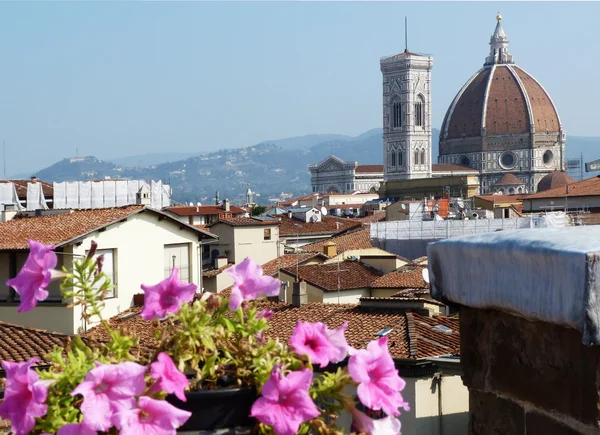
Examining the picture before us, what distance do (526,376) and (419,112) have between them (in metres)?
141

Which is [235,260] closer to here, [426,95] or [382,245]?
[382,245]

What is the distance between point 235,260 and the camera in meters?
32.0

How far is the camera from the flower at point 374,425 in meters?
1.75

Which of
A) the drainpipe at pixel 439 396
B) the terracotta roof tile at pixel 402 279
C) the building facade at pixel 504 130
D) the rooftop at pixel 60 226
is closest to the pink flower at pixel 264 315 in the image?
the drainpipe at pixel 439 396

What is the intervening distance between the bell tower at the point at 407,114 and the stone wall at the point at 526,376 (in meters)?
135

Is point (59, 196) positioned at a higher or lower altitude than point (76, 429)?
higher

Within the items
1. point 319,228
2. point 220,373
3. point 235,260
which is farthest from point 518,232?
point 319,228

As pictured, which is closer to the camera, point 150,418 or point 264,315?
point 150,418

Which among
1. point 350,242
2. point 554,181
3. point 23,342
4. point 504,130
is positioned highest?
point 504,130

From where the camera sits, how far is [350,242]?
3659 centimetres

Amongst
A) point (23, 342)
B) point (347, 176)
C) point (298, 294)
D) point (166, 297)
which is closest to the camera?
point (166, 297)

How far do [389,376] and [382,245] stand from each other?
115ft

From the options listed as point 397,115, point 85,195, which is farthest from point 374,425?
point 397,115

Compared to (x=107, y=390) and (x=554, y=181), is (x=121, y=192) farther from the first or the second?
(x=554, y=181)
